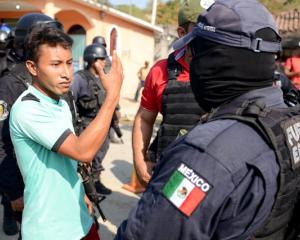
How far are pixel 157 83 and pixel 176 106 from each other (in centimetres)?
19

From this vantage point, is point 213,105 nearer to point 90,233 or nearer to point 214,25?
point 214,25

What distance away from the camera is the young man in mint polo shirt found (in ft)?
5.44

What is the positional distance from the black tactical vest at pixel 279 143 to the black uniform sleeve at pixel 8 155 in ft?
4.99

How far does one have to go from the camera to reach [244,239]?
0.99 m

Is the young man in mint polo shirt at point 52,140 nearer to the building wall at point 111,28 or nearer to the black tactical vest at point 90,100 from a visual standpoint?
the black tactical vest at point 90,100

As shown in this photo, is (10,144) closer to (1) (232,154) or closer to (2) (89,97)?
(1) (232,154)

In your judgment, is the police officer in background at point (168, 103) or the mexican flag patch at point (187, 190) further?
the police officer in background at point (168, 103)

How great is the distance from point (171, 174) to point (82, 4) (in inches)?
479

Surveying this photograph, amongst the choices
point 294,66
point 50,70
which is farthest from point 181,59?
point 294,66

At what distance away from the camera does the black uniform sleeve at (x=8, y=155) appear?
2.16 metres

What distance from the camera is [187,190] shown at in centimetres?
91

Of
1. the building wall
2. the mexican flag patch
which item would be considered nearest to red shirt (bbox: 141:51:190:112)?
the mexican flag patch

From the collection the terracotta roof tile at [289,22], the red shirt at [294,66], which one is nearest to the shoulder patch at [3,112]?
the red shirt at [294,66]

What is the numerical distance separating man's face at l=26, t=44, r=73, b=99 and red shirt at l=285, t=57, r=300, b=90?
312 cm
